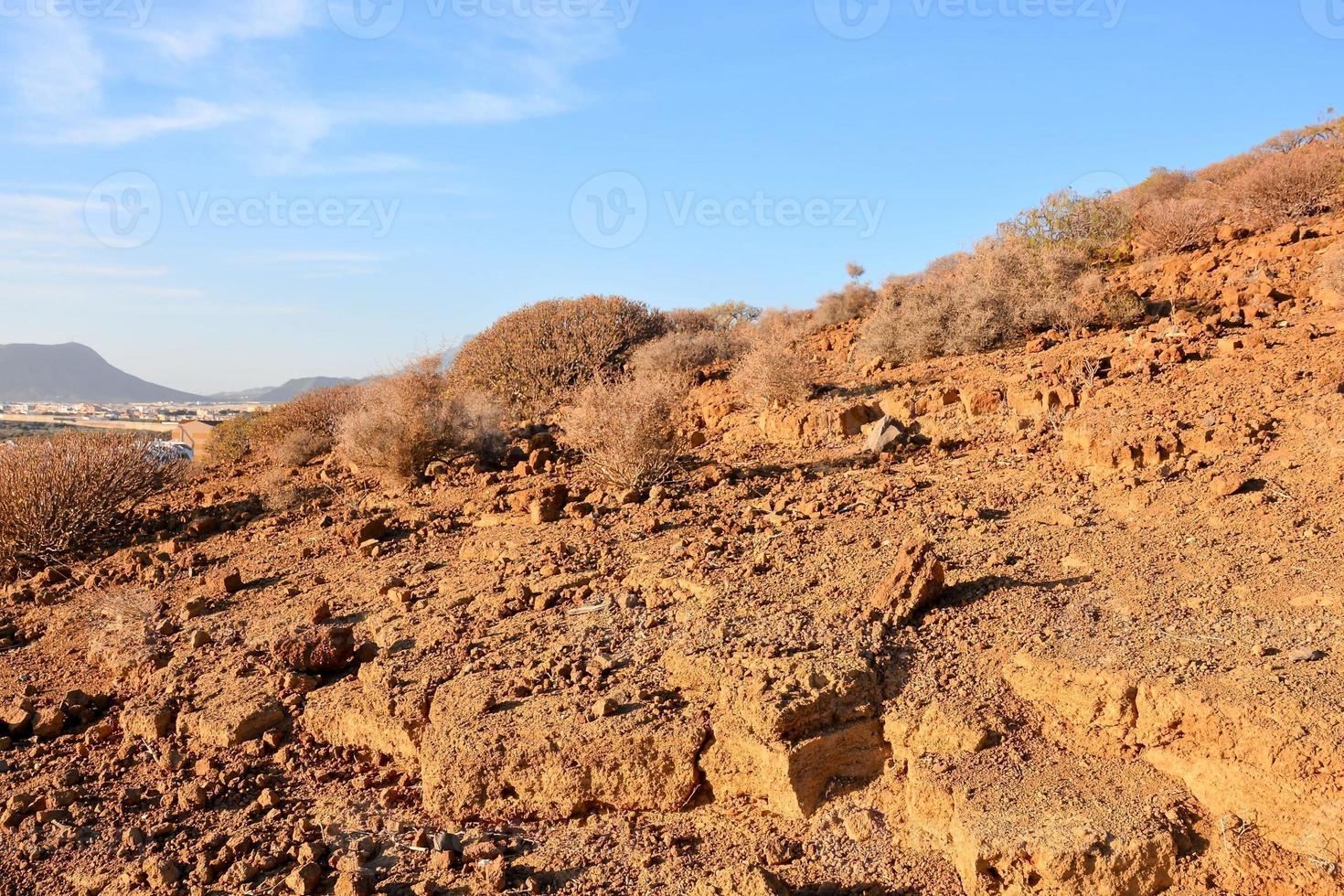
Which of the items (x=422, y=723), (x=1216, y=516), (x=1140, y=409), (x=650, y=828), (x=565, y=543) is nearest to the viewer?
(x=650, y=828)

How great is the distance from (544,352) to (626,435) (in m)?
5.84

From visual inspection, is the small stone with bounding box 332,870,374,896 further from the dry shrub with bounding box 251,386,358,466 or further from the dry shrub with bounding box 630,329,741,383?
the dry shrub with bounding box 630,329,741,383

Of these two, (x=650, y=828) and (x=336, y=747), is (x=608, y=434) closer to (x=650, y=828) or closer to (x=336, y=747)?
(x=336, y=747)

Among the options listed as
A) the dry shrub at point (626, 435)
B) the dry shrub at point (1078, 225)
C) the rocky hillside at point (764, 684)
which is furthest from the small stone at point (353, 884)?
the dry shrub at point (1078, 225)

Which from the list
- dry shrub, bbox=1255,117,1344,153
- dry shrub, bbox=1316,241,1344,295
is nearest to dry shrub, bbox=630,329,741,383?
dry shrub, bbox=1316,241,1344,295

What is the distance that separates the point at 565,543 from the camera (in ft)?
18.0

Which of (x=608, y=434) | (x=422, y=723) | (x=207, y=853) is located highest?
(x=608, y=434)

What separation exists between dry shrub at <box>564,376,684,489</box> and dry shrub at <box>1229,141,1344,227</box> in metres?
9.69

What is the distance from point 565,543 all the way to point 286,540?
2680 millimetres

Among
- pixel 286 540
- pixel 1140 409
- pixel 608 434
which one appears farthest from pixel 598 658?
pixel 1140 409

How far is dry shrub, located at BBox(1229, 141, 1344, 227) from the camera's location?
37.3 feet

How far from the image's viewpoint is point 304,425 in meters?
10.6

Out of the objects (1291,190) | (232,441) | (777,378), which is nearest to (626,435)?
(777,378)

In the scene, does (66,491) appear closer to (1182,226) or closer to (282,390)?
(1182,226)
